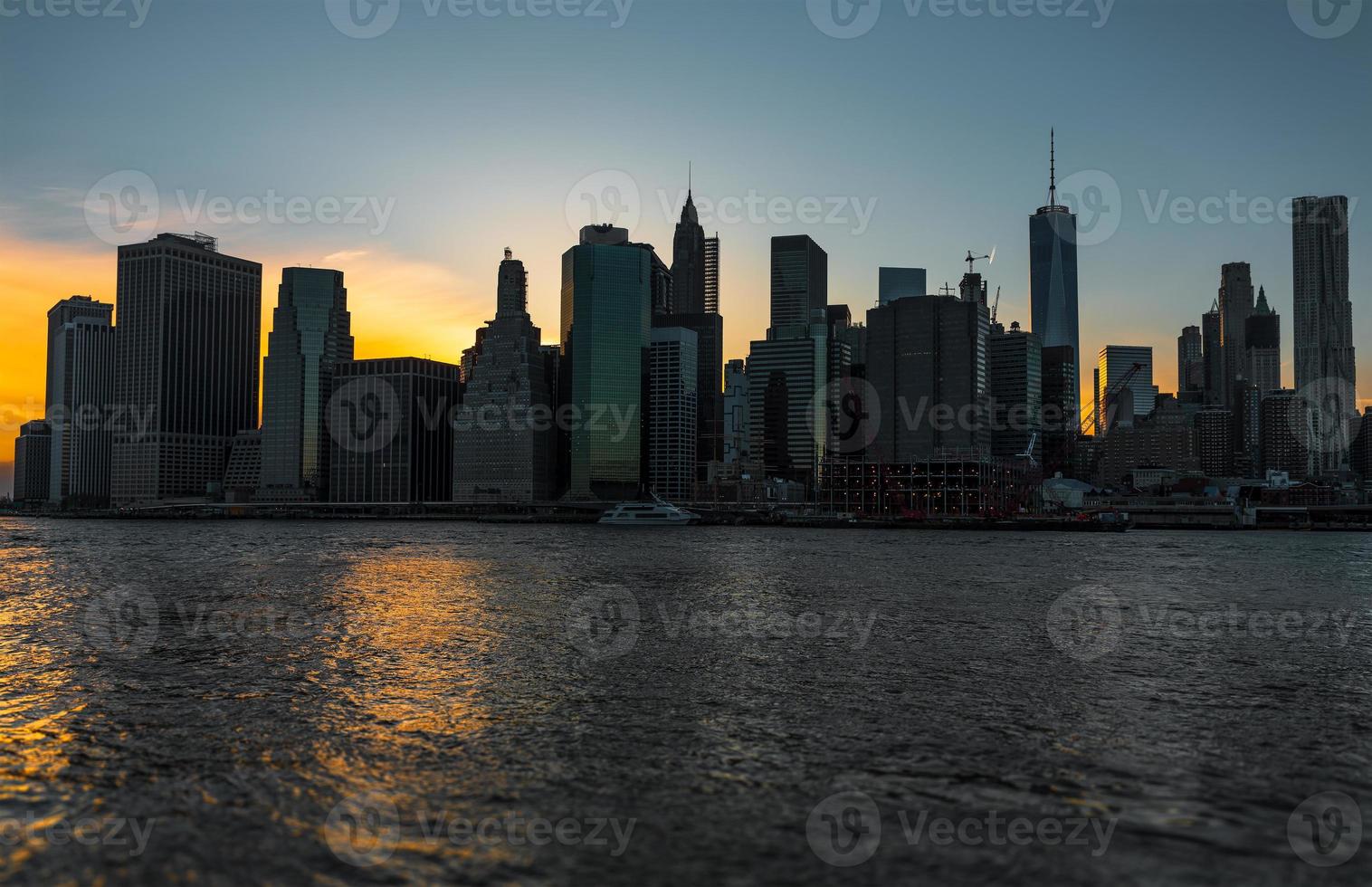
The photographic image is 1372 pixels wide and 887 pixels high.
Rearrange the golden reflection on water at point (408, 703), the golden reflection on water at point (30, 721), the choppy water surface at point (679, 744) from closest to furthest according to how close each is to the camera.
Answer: the choppy water surface at point (679, 744), the golden reflection on water at point (30, 721), the golden reflection on water at point (408, 703)

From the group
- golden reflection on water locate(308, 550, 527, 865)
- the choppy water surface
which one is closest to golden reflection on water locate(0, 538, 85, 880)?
the choppy water surface

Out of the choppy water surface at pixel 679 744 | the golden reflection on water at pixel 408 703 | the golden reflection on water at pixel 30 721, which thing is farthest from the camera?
the golden reflection on water at pixel 408 703

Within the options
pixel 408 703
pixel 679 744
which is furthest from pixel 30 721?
pixel 679 744

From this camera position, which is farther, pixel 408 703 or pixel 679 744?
pixel 408 703

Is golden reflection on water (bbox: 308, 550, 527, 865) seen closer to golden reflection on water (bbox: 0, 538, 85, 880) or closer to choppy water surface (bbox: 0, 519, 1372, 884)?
choppy water surface (bbox: 0, 519, 1372, 884)

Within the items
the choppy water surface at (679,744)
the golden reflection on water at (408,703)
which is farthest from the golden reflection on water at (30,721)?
the golden reflection on water at (408,703)

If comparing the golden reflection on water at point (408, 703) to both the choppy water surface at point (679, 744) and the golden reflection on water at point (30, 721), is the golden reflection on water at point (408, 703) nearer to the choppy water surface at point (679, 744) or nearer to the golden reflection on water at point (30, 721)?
the choppy water surface at point (679, 744)

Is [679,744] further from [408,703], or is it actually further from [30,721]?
[30,721]

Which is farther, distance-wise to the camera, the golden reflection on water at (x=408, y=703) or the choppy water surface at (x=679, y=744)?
the golden reflection on water at (x=408, y=703)

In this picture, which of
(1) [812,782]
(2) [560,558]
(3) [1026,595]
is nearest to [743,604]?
(3) [1026,595]

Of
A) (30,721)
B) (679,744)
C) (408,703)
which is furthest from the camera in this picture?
(408,703)
